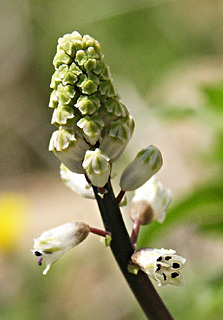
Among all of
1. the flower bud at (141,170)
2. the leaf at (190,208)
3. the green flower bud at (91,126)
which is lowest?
the leaf at (190,208)

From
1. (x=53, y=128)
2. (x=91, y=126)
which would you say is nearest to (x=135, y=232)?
(x=91, y=126)

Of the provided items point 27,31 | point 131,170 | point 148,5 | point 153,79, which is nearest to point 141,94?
point 153,79

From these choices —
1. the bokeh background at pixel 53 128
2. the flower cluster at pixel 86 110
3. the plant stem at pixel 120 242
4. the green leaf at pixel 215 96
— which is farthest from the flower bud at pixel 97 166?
the bokeh background at pixel 53 128

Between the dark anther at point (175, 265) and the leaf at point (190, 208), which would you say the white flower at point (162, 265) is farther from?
the leaf at point (190, 208)

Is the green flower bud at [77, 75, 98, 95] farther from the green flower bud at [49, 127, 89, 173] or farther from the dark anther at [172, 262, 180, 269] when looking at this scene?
the dark anther at [172, 262, 180, 269]

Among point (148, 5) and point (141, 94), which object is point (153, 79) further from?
point (148, 5)

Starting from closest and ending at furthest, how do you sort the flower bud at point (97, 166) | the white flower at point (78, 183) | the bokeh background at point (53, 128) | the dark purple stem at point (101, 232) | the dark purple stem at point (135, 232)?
the flower bud at point (97, 166), the dark purple stem at point (101, 232), the dark purple stem at point (135, 232), the white flower at point (78, 183), the bokeh background at point (53, 128)

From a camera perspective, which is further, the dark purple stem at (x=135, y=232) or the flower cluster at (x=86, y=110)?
the dark purple stem at (x=135, y=232)

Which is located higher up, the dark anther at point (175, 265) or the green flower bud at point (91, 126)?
the green flower bud at point (91, 126)
